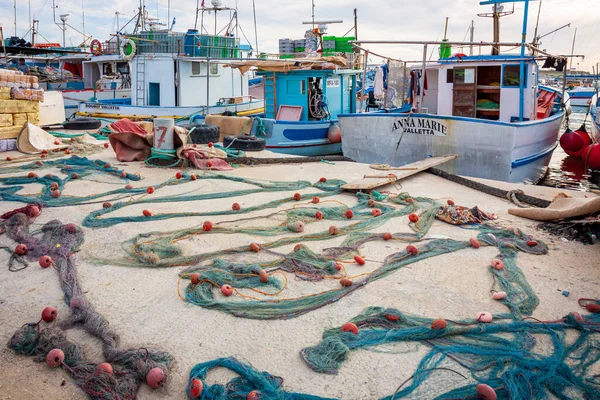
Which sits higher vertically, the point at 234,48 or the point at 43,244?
the point at 234,48

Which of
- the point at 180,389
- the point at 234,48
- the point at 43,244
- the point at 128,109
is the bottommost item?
the point at 180,389

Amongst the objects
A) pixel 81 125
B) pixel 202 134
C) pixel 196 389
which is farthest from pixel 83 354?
pixel 81 125

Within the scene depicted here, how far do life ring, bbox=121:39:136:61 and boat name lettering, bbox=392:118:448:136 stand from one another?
995 centimetres

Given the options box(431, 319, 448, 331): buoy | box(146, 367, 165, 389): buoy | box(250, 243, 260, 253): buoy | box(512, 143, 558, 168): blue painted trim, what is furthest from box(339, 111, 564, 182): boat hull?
box(146, 367, 165, 389): buoy

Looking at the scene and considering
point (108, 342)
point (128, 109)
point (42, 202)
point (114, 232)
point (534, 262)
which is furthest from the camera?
point (128, 109)

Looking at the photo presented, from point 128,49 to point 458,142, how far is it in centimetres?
1158

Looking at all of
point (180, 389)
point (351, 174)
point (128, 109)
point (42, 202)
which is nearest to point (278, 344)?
point (180, 389)

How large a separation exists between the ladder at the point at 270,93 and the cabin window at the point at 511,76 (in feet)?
20.8

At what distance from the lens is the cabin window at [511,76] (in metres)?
10.7

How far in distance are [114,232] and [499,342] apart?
3.77 metres

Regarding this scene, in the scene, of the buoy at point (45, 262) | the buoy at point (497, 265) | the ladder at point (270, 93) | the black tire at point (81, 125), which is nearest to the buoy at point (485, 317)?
the buoy at point (497, 265)

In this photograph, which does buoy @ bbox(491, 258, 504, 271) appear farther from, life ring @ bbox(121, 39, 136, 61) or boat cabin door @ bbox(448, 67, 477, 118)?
life ring @ bbox(121, 39, 136, 61)

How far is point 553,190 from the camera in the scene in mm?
8367

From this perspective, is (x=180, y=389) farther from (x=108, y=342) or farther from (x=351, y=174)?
(x=351, y=174)
